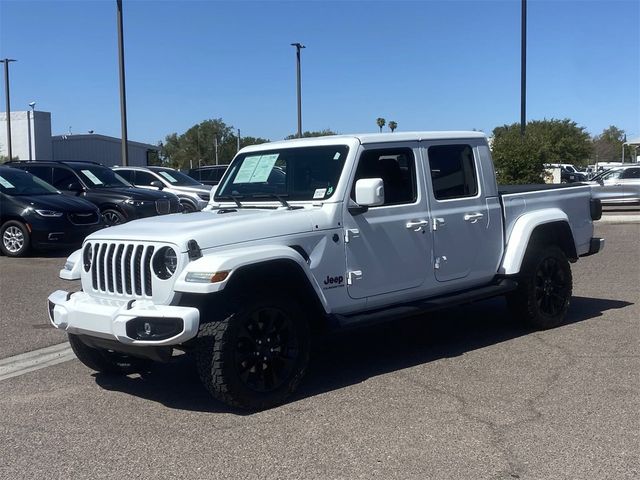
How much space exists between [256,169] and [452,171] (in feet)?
5.84

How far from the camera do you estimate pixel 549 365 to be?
21.1 ft

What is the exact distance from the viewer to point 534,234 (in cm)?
751

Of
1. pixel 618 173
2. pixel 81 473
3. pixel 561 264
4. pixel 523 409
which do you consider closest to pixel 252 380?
pixel 81 473

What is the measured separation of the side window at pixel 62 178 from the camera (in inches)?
645

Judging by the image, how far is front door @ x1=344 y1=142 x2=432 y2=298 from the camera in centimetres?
602

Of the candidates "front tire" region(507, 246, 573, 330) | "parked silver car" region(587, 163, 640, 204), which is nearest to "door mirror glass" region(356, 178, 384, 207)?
"front tire" region(507, 246, 573, 330)

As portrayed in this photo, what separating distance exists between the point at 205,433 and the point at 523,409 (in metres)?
2.17

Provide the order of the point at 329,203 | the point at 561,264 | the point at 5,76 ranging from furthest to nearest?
the point at 5,76 → the point at 561,264 → the point at 329,203

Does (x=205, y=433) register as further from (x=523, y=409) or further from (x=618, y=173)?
(x=618, y=173)

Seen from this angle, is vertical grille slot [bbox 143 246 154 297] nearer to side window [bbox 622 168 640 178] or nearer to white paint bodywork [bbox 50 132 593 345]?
white paint bodywork [bbox 50 132 593 345]

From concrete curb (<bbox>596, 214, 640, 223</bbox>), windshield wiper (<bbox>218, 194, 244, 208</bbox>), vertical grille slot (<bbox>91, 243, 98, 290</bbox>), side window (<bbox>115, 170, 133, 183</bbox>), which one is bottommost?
concrete curb (<bbox>596, 214, 640, 223</bbox>)

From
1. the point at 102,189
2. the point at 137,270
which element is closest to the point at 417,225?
the point at 137,270

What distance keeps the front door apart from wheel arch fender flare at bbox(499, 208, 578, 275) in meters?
1.11

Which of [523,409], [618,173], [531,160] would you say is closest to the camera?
[523,409]
